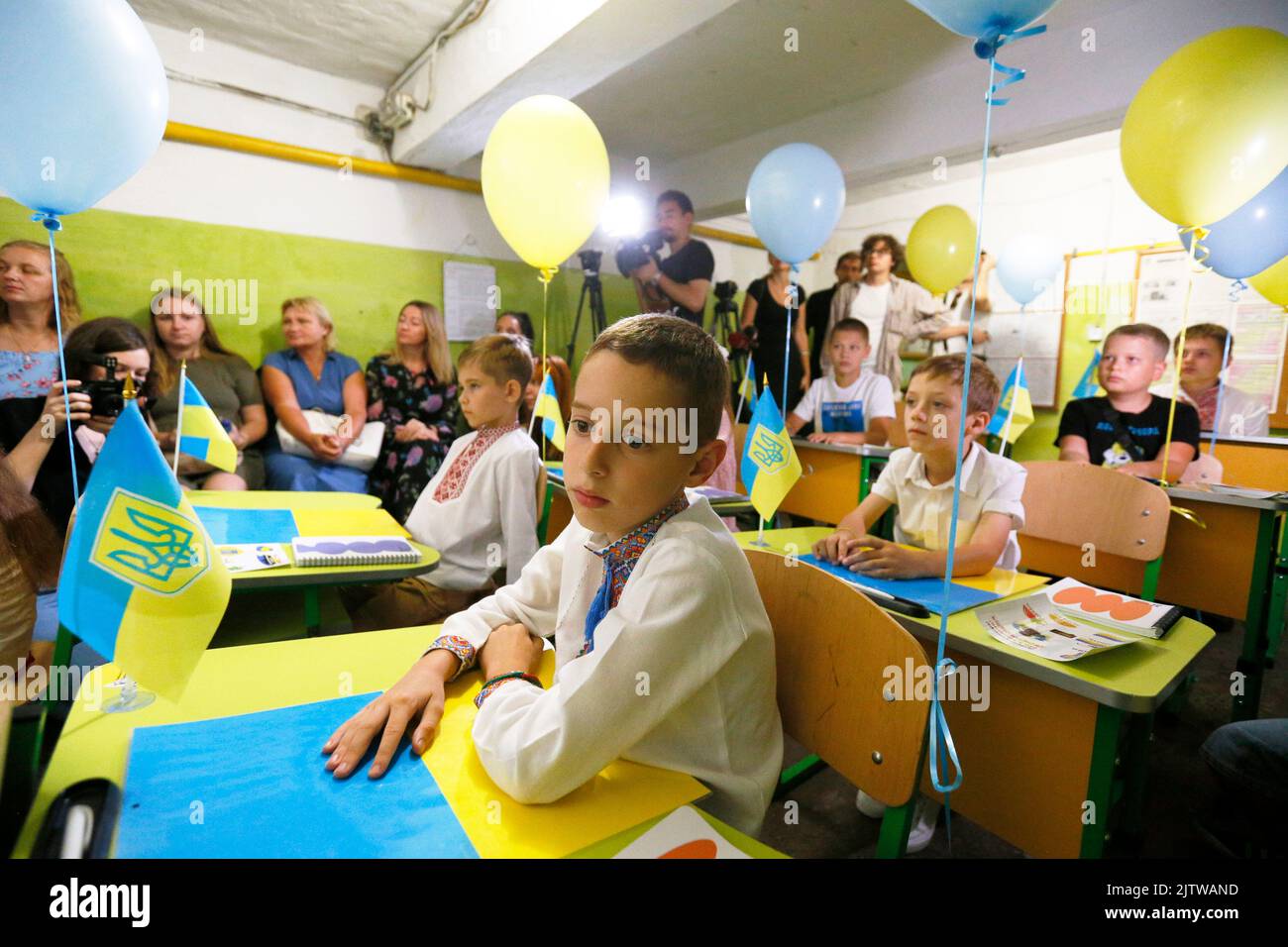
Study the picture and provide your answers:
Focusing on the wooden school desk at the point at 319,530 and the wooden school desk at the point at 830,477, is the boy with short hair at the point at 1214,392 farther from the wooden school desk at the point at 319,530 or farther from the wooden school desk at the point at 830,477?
the wooden school desk at the point at 319,530

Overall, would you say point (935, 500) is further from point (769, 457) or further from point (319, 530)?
point (319, 530)

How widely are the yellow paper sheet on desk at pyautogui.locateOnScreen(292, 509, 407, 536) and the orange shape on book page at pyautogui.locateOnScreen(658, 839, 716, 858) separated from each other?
1420 millimetres

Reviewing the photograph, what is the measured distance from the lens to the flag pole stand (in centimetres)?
71

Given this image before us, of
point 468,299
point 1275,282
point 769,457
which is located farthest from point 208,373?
point 1275,282

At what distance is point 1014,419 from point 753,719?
3.69 meters

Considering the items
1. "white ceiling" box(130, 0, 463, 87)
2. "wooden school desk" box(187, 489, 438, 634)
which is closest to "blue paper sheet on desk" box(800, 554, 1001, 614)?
"wooden school desk" box(187, 489, 438, 634)

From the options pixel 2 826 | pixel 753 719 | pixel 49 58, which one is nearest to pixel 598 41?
pixel 49 58

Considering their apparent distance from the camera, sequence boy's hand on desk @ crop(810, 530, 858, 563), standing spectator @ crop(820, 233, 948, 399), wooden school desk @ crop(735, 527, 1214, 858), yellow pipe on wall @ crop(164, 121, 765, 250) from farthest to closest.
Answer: standing spectator @ crop(820, 233, 948, 399)
yellow pipe on wall @ crop(164, 121, 765, 250)
boy's hand on desk @ crop(810, 530, 858, 563)
wooden school desk @ crop(735, 527, 1214, 858)

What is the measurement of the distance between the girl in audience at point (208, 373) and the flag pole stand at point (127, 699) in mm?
2771

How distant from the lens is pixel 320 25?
10.8ft

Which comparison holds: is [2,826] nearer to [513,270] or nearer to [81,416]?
[81,416]

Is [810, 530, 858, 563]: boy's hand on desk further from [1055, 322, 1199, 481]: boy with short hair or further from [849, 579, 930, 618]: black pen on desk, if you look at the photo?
[1055, 322, 1199, 481]: boy with short hair

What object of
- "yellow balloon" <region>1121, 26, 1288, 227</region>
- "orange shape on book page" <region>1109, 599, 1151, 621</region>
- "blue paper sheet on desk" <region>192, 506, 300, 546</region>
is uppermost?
"yellow balloon" <region>1121, 26, 1288, 227</region>
